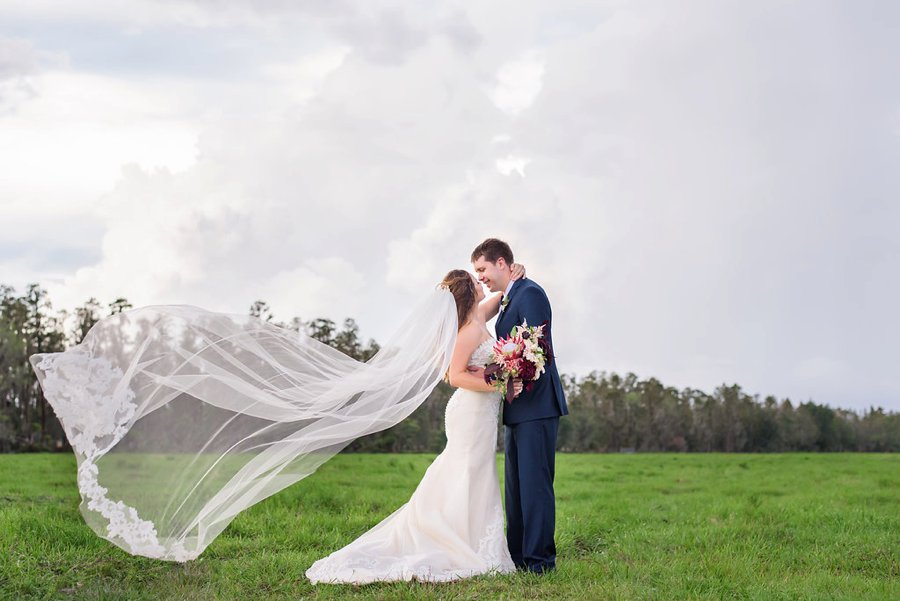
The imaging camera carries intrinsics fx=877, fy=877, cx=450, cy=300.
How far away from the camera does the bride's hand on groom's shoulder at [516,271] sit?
8781 mm

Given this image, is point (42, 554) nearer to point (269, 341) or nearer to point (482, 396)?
point (269, 341)

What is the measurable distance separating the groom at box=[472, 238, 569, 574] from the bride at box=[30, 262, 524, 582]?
0.24 meters

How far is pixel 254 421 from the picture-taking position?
8641 mm

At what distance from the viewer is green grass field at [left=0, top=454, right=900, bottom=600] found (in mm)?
8227

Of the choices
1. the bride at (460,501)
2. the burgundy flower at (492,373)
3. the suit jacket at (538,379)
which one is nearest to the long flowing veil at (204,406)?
the bride at (460,501)

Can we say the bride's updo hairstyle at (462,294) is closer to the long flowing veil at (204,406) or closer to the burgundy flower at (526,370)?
the long flowing veil at (204,406)

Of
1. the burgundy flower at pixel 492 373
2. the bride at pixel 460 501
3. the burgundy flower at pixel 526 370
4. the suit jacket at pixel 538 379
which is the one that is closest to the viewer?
the burgundy flower at pixel 526 370

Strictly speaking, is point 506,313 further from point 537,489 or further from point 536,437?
point 537,489

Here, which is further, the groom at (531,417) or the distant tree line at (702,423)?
the distant tree line at (702,423)

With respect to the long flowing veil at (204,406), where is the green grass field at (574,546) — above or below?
below

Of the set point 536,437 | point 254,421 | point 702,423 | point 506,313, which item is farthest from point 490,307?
point 702,423

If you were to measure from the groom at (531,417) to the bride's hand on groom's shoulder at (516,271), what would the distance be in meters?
0.04

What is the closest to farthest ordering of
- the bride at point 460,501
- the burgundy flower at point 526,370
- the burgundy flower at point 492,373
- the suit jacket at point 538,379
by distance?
the burgundy flower at point 526,370, the burgundy flower at point 492,373, the bride at point 460,501, the suit jacket at point 538,379

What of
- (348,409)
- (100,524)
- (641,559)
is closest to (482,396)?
(348,409)
